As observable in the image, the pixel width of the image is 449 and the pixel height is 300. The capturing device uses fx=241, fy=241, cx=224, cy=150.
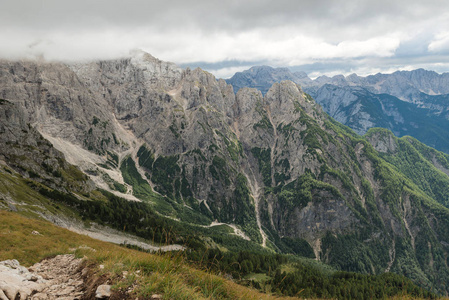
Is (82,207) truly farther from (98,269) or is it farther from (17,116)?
(98,269)

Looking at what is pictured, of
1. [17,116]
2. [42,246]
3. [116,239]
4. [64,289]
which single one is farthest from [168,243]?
[17,116]

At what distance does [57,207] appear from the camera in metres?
121

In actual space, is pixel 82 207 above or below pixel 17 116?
below

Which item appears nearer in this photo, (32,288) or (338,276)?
(32,288)

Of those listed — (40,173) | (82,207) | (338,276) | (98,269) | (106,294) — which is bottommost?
(338,276)

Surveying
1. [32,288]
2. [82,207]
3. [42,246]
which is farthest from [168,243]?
[82,207]

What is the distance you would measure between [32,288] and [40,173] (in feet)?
621

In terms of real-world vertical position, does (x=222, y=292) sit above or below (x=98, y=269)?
below

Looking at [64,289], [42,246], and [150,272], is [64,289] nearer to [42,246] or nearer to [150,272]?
[150,272]

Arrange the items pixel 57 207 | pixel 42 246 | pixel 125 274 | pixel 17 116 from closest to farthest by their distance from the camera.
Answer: pixel 125 274 → pixel 42 246 → pixel 57 207 → pixel 17 116

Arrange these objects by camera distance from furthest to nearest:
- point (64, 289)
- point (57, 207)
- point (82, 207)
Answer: point (82, 207)
point (57, 207)
point (64, 289)

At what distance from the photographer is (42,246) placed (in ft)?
86.7

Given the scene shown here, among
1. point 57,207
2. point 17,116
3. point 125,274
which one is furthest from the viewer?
point 17,116

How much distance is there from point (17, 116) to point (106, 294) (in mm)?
244796
